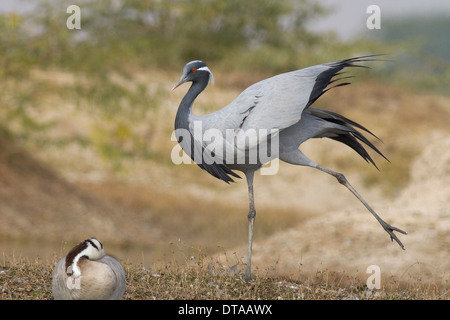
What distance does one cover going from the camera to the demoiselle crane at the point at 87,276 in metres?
5.16

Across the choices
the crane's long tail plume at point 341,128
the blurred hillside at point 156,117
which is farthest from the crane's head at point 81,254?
the blurred hillside at point 156,117

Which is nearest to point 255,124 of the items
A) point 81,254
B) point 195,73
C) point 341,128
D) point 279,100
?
point 279,100

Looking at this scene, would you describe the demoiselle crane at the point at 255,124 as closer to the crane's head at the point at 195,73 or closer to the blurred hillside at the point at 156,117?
the crane's head at the point at 195,73

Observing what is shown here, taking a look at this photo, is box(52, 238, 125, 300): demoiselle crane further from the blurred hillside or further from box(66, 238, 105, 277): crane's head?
the blurred hillside

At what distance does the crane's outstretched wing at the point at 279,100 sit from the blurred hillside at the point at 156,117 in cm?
351

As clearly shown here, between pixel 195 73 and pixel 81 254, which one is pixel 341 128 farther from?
pixel 81 254

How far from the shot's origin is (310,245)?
12.0 metres

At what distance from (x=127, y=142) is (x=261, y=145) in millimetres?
19382

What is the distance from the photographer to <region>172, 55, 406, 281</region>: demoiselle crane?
6078mm

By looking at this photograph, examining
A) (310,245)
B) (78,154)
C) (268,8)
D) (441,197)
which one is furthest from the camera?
(268,8)

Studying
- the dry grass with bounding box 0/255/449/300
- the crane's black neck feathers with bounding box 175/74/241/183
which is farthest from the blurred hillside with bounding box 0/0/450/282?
the crane's black neck feathers with bounding box 175/74/241/183

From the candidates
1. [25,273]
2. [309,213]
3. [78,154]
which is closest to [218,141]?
[25,273]

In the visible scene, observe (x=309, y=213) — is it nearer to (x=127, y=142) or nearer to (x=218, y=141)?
(x=127, y=142)

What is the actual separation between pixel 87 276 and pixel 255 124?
212cm
